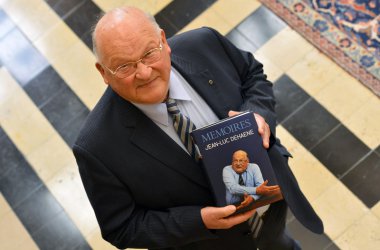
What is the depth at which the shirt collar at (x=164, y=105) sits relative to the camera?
1.92m

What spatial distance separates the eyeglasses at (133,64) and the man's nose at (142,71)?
2 cm

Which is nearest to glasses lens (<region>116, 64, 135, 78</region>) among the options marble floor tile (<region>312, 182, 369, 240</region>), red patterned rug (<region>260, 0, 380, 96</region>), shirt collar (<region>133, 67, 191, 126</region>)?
shirt collar (<region>133, 67, 191, 126</region>)

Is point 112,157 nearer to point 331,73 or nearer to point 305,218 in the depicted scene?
point 305,218

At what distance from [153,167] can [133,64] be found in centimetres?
45

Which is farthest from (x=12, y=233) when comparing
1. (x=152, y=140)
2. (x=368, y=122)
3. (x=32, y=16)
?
(x=368, y=122)

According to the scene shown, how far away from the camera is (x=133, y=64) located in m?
1.77

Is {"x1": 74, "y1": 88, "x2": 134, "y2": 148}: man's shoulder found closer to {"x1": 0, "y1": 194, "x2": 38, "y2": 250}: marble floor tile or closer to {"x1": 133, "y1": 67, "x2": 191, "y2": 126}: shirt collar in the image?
{"x1": 133, "y1": 67, "x2": 191, "y2": 126}: shirt collar

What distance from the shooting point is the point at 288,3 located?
4.43m

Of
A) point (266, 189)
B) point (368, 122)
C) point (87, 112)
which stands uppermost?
point (87, 112)

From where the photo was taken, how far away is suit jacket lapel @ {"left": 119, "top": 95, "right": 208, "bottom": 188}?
1959mm

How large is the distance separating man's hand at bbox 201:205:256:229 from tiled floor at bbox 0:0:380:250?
1.76 metres

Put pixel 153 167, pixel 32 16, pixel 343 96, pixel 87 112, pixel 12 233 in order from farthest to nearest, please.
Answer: pixel 32 16 → pixel 87 112 → pixel 12 233 → pixel 343 96 → pixel 153 167

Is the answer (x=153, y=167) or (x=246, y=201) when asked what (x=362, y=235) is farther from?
(x=153, y=167)

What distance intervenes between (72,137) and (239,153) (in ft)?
9.31
